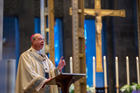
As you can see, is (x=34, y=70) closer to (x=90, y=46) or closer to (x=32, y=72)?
(x=32, y=72)

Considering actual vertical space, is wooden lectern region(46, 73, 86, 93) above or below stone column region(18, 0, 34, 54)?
below

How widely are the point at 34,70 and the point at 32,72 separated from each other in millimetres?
130

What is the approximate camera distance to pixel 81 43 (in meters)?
5.22

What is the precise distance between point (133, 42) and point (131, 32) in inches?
15.6

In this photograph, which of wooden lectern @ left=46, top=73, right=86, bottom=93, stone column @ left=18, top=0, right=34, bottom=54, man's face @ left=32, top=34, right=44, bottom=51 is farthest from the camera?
stone column @ left=18, top=0, right=34, bottom=54

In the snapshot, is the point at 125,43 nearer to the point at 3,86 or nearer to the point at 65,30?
the point at 65,30

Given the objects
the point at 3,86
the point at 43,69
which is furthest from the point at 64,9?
the point at 3,86

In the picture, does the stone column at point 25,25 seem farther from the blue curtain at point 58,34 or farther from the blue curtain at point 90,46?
the blue curtain at point 90,46

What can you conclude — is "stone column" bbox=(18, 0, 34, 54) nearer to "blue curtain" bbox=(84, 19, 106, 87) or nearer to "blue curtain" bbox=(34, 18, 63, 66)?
"blue curtain" bbox=(34, 18, 63, 66)

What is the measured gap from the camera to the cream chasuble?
380cm

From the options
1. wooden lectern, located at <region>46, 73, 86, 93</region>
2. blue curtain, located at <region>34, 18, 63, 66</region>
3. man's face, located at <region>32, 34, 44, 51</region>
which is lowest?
wooden lectern, located at <region>46, 73, 86, 93</region>

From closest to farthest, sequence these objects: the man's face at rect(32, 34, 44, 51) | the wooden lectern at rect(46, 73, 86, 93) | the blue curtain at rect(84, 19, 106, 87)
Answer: the wooden lectern at rect(46, 73, 86, 93) → the man's face at rect(32, 34, 44, 51) → the blue curtain at rect(84, 19, 106, 87)

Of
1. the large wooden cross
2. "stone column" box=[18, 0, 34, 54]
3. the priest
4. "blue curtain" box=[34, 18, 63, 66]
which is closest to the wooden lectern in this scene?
the priest

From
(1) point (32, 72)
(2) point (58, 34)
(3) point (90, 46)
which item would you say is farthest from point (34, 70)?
(3) point (90, 46)
